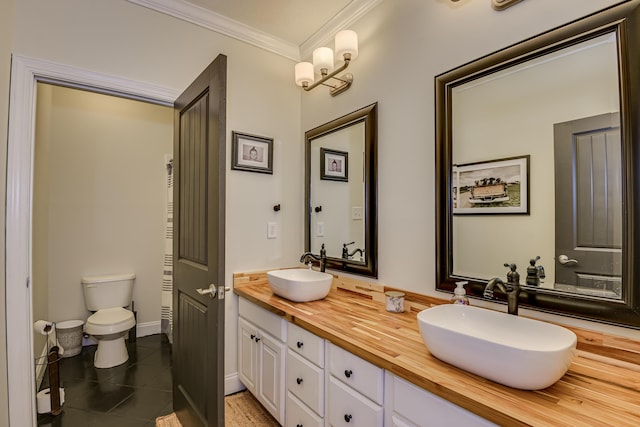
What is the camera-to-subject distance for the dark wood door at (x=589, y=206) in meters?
1.03

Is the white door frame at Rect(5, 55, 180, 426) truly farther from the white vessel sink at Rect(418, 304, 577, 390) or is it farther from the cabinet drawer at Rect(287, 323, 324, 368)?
the white vessel sink at Rect(418, 304, 577, 390)

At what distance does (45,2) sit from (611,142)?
2682mm

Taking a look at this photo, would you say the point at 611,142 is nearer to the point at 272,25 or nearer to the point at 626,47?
the point at 626,47

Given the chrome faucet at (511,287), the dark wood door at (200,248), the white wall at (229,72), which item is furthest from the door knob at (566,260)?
the white wall at (229,72)

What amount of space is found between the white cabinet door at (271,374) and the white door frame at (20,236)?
1.18 metres

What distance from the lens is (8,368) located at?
1.54 metres

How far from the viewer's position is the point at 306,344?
148cm

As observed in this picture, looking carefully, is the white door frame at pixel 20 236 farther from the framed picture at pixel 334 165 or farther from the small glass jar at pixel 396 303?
the small glass jar at pixel 396 303

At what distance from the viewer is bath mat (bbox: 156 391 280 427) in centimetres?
187

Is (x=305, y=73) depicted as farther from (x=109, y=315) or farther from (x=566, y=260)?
(x=109, y=315)

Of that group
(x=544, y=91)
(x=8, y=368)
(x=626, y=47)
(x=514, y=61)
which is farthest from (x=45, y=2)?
(x=626, y=47)

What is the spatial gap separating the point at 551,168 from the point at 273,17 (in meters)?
1.96

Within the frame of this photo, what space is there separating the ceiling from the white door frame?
812 millimetres

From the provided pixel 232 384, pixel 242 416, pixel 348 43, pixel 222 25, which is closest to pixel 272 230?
pixel 232 384
